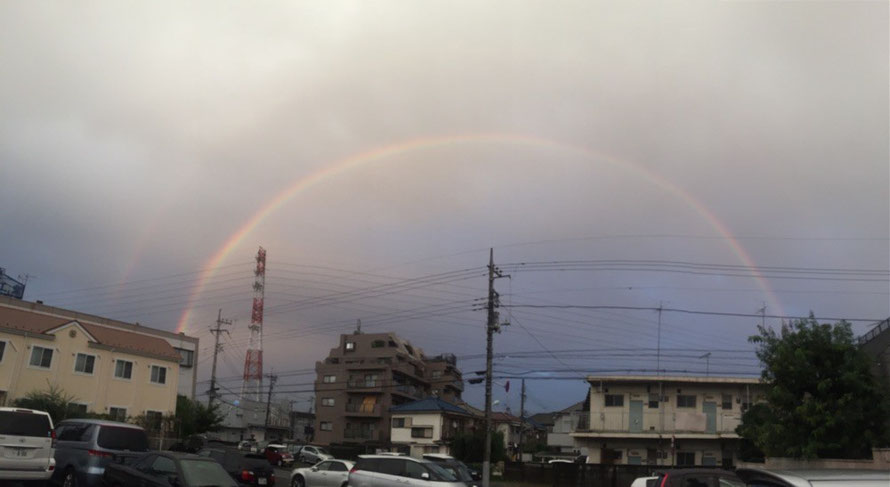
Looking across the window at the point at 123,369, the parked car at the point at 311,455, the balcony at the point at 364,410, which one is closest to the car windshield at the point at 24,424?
the window at the point at 123,369

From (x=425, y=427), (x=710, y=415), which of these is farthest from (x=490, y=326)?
(x=425, y=427)

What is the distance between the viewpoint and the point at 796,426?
2730 cm

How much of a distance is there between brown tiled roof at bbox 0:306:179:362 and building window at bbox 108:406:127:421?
13.4 feet

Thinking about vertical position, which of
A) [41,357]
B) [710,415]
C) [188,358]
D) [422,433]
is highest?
[188,358]

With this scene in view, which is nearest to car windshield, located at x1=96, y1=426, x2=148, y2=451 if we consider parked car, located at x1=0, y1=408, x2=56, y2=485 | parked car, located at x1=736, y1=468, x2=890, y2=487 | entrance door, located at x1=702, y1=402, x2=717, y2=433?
parked car, located at x1=0, y1=408, x2=56, y2=485

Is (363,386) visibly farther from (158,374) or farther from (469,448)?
(158,374)

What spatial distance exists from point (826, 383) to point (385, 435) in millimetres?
62126

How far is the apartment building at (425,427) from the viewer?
66.5 m

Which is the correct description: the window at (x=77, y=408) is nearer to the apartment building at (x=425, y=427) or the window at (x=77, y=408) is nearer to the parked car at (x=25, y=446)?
the parked car at (x=25, y=446)

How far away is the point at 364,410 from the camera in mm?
83188

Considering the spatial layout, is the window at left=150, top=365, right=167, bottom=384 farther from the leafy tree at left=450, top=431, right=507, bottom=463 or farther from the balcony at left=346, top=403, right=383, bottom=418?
the balcony at left=346, top=403, right=383, bottom=418

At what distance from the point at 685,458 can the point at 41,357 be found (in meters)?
44.4

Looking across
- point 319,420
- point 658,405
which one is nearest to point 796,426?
point 658,405

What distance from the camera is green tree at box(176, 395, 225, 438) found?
5809 cm
